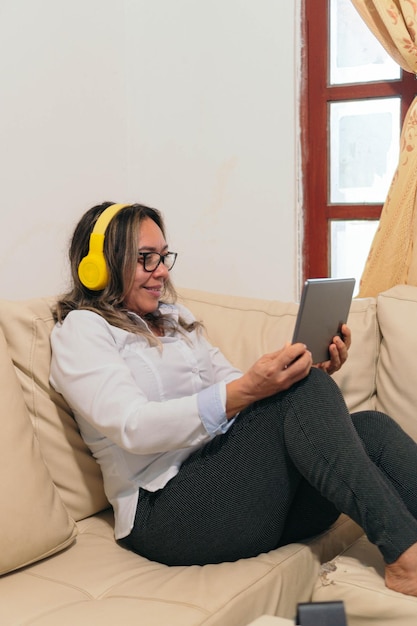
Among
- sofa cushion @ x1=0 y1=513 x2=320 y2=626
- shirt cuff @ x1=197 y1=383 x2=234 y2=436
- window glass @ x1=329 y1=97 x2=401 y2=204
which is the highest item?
window glass @ x1=329 y1=97 x2=401 y2=204

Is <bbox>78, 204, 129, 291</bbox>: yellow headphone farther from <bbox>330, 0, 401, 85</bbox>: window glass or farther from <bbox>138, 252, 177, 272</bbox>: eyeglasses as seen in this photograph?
<bbox>330, 0, 401, 85</bbox>: window glass

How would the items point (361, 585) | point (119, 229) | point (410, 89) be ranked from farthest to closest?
point (410, 89), point (119, 229), point (361, 585)

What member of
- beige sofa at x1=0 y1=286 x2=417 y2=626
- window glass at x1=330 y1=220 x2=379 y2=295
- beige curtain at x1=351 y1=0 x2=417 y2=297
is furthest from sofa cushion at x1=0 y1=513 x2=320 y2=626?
window glass at x1=330 y1=220 x2=379 y2=295

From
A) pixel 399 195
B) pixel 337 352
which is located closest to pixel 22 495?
pixel 337 352

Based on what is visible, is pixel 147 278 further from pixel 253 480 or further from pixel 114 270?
pixel 253 480

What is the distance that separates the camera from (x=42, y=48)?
8.22 feet

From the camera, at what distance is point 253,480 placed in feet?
5.30

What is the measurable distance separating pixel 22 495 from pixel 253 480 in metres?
0.45

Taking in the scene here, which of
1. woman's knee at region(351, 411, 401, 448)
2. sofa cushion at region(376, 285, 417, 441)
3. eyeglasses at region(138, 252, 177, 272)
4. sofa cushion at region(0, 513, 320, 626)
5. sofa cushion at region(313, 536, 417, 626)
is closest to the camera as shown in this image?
sofa cushion at region(0, 513, 320, 626)

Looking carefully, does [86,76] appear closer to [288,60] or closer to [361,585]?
[288,60]

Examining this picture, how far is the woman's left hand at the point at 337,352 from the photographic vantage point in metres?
1.90

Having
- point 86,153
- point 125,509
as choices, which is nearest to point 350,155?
point 86,153

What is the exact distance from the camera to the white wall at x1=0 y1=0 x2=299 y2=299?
2477 millimetres

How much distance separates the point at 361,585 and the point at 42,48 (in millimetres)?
1831
